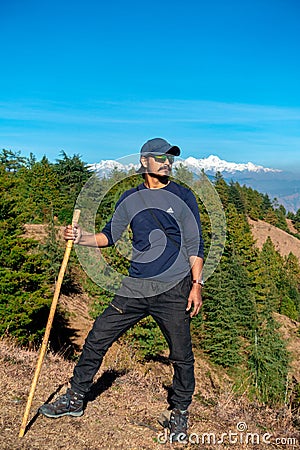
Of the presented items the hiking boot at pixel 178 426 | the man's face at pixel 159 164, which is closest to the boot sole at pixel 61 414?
the hiking boot at pixel 178 426

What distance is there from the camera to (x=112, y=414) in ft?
16.1

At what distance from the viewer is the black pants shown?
167 inches

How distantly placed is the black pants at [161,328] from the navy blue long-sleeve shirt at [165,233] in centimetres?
23

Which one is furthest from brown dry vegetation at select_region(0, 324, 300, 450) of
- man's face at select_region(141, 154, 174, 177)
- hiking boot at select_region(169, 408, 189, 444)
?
man's face at select_region(141, 154, 174, 177)

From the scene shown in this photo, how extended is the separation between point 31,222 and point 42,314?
2401 cm

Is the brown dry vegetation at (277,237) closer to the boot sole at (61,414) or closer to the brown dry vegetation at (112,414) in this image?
the brown dry vegetation at (112,414)

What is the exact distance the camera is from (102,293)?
21141mm

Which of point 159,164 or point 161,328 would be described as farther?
point 161,328

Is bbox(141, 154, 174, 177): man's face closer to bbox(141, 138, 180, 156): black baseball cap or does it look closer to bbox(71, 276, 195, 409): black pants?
bbox(141, 138, 180, 156): black baseball cap

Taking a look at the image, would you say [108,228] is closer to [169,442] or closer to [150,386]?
[169,442]

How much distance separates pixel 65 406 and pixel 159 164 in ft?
8.83

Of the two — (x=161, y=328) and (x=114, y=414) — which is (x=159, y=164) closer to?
(x=161, y=328)

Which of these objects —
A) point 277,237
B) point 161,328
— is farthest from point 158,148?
point 277,237

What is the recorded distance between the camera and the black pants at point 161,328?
14.0 ft
